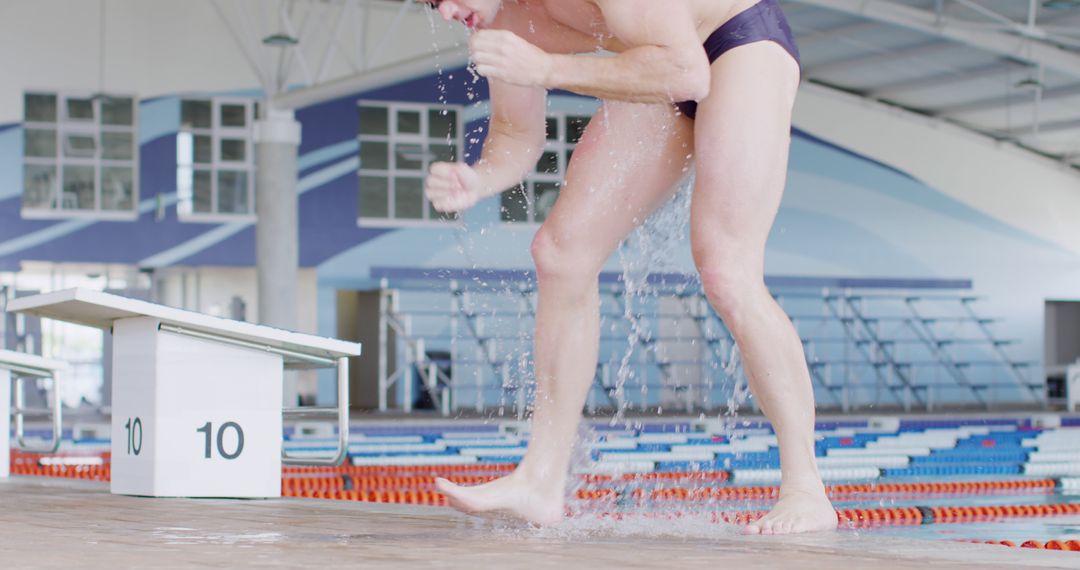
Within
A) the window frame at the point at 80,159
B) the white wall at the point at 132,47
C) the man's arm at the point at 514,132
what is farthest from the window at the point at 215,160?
the man's arm at the point at 514,132

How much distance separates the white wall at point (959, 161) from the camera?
19812mm

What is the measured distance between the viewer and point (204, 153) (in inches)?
666

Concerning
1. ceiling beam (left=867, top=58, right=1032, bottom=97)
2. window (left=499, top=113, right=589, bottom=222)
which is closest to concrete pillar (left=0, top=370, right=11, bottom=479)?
window (left=499, top=113, right=589, bottom=222)

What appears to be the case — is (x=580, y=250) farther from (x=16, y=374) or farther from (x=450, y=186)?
(x=16, y=374)

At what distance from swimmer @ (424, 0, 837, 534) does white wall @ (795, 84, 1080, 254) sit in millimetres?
17112

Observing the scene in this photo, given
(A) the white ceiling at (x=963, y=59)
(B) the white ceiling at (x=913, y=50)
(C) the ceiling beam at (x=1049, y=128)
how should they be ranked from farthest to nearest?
(C) the ceiling beam at (x=1049, y=128)
(A) the white ceiling at (x=963, y=59)
(B) the white ceiling at (x=913, y=50)

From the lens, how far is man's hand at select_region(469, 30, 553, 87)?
2.16 m

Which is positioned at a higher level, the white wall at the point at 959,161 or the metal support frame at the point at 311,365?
the white wall at the point at 959,161

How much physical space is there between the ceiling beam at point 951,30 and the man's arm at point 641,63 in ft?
41.7

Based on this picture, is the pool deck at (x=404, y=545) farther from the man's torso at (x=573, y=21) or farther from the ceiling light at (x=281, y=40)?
the ceiling light at (x=281, y=40)

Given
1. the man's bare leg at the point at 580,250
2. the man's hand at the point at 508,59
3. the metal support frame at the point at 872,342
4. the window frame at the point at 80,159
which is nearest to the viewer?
the man's hand at the point at 508,59

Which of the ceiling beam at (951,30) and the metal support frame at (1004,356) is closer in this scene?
the ceiling beam at (951,30)

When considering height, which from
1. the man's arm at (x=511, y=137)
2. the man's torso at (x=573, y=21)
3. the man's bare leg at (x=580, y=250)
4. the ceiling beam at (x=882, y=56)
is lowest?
the man's bare leg at (x=580, y=250)

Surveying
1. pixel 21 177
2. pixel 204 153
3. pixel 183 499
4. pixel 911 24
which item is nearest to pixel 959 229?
pixel 911 24
